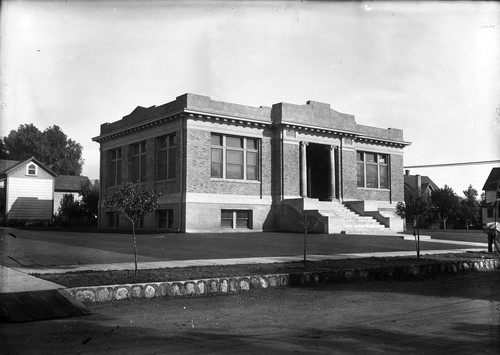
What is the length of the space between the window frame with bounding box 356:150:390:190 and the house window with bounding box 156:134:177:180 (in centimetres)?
1452

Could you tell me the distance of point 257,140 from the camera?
99.5ft

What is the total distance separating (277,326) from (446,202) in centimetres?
5754

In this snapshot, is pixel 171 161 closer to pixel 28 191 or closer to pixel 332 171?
pixel 332 171

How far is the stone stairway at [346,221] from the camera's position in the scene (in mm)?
26989

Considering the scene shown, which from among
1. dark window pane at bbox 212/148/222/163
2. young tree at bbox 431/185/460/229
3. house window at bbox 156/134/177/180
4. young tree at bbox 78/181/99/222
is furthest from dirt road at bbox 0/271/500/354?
young tree at bbox 431/185/460/229

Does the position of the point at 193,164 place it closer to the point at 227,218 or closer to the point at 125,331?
the point at 227,218

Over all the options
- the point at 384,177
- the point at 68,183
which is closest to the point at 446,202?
the point at 384,177

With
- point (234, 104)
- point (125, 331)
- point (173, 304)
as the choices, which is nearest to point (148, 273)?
point (173, 304)

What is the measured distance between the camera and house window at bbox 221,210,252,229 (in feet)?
94.3

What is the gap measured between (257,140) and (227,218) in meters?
5.42

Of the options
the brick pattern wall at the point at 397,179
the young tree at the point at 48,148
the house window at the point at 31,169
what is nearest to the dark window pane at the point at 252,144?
the brick pattern wall at the point at 397,179

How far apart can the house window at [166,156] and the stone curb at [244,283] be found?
17.7 meters

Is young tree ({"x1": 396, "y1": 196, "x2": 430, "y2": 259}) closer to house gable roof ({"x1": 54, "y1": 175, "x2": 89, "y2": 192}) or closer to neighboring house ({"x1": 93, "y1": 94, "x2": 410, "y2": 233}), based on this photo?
neighboring house ({"x1": 93, "y1": 94, "x2": 410, "y2": 233})

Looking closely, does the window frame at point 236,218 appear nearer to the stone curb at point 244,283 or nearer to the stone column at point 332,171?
the stone column at point 332,171
